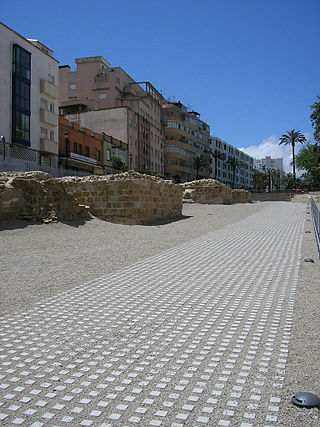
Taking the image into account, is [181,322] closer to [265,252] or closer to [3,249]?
[265,252]

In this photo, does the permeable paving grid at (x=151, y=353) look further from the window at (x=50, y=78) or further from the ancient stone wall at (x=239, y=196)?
the window at (x=50, y=78)

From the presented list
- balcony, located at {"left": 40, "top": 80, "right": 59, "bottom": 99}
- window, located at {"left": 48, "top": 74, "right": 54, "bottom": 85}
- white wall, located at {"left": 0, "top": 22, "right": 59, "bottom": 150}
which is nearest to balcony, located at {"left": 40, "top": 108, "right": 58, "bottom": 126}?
white wall, located at {"left": 0, "top": 22, "right": 59, "bottom": 150}

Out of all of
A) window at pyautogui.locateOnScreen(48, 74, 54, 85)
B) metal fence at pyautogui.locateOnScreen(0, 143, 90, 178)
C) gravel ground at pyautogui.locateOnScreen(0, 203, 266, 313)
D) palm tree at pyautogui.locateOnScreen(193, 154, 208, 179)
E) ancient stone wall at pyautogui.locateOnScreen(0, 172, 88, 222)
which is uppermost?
window at pyautogui.locateOnScreen(48, 74, 54, 85)

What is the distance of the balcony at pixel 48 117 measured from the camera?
3853 cm

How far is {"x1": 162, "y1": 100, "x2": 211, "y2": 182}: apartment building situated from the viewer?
72312 mm

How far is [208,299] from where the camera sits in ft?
16.6

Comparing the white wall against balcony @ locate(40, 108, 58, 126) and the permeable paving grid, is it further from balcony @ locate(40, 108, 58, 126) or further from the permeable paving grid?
the permeable paving grid

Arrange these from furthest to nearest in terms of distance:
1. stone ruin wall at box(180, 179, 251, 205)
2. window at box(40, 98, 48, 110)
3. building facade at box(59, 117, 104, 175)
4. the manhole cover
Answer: building facade at box(59, 117, 104, 175), window at box(40, 98, 48, 110), stone ruin wall at box(180, 179, 251, 205), the manhole cover

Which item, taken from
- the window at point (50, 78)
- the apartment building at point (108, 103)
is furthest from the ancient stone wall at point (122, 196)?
the apartment building at point (108, 103)

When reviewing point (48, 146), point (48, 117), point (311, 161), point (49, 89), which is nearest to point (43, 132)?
point (48, 117)

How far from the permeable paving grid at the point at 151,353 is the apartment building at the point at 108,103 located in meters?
45.3

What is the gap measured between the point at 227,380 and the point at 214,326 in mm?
1172

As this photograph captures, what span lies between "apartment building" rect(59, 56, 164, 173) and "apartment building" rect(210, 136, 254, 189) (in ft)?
106

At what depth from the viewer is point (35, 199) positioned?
1219 cm
